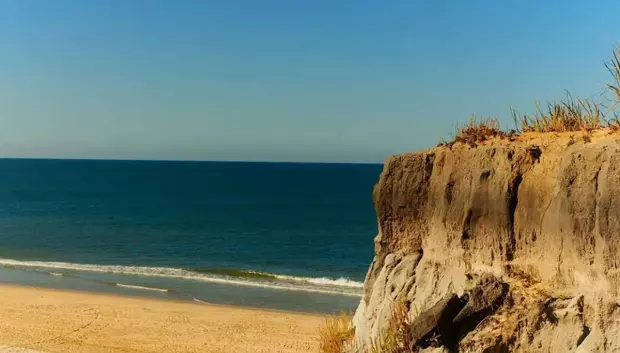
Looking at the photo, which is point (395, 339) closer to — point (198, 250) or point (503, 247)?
point (503, 247)

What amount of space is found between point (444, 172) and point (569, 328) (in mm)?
2429

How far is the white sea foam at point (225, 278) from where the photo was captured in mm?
24391

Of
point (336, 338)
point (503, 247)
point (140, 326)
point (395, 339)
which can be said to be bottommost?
point (140, 326)

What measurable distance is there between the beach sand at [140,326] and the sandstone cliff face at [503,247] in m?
8.87

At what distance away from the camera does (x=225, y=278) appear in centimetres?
2664

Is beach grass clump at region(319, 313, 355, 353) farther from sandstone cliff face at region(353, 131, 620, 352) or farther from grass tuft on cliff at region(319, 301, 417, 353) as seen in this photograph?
sandstone cliff face at region(353, 131, 620, 352)

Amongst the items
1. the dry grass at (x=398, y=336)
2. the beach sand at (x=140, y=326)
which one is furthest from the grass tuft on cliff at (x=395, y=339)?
the beach sand at (x=140, y=326)

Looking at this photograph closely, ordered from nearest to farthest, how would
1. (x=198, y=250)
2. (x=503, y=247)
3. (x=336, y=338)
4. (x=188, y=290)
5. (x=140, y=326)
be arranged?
(x=503, y=247) → (x=336, y=338) → (x=140, y=326) → (x=188, y=290) → (x=198, y=250)

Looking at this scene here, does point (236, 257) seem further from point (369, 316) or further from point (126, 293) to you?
point (369, 316)

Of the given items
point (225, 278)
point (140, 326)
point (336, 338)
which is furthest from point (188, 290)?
point (336, 338)

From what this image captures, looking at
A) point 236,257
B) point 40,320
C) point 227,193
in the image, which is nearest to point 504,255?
point 40,320

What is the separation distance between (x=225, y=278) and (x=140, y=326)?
9.14m

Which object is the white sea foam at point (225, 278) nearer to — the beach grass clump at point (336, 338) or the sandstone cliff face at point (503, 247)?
the beach grass clump at point (336, 338)

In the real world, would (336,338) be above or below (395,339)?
below
